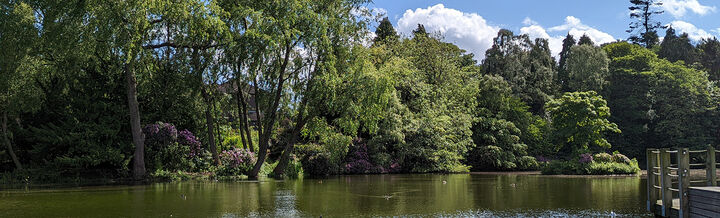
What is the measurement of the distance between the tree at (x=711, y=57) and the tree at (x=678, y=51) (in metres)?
1.94

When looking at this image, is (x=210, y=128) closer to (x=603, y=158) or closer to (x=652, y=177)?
(x=652, y=177)

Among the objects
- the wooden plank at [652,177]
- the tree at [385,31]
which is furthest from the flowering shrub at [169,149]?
the tree at [385,31]

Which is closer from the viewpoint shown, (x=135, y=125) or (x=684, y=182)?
(x=684, y=182)

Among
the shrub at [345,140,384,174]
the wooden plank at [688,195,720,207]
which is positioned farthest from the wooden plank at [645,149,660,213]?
the shrub at [345,140,384,174]

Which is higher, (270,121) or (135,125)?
(270,121)

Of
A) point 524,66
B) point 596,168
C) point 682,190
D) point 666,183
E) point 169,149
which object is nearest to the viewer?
point 682,190

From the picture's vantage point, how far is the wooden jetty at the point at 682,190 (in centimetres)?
952

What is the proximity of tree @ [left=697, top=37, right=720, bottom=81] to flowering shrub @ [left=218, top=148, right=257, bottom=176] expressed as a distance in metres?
51.6

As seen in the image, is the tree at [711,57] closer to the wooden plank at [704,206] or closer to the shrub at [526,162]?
the shrub at [526,162]

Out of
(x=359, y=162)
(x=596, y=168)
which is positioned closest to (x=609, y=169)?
(x=596, y=168)

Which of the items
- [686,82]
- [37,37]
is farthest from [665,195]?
[686,82]

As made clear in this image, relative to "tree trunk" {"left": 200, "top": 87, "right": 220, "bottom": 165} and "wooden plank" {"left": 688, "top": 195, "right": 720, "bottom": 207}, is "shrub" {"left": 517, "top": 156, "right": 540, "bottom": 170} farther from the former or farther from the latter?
"wooden plank" {"left": 688, "top": 195, "right": 720, "bottom": 207}

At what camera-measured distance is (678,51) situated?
56.7 meters

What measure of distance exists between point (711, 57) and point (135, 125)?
60620mm
